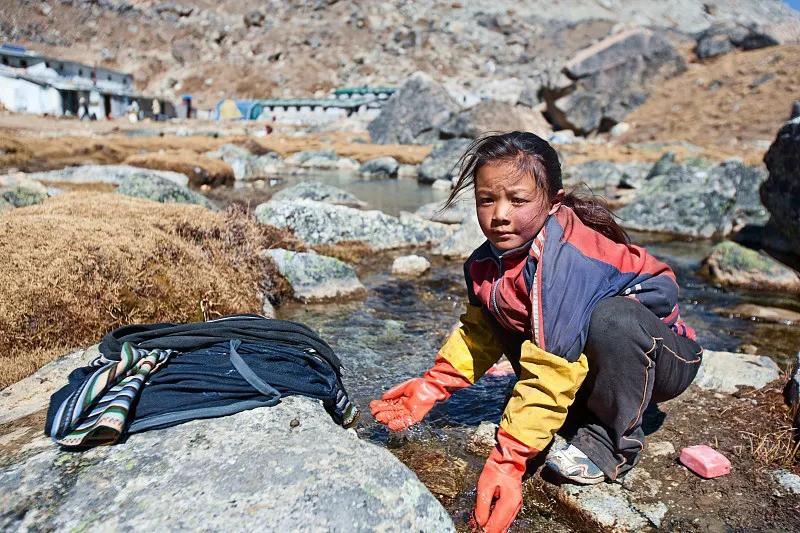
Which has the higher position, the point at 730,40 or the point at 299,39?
the point at 299,39

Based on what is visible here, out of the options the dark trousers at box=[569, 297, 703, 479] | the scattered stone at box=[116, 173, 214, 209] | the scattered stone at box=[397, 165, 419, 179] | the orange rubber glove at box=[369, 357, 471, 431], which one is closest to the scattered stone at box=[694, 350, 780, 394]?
the dark trousers at box=[569, 297, 703, 479]

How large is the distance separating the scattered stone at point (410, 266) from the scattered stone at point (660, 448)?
483 centimetres

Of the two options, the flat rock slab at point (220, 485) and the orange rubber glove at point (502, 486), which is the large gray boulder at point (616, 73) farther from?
the flat rock slab at point (220, 485)

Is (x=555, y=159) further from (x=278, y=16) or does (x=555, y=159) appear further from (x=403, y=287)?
(x=278, y=16)

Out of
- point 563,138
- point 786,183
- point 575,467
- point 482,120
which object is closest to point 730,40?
point 563,138

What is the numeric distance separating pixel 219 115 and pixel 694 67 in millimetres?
47590

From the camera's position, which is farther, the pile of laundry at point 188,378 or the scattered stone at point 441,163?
the scattered stone at point 441,163

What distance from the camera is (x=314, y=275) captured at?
650cm

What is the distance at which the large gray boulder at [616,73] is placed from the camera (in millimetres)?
40094

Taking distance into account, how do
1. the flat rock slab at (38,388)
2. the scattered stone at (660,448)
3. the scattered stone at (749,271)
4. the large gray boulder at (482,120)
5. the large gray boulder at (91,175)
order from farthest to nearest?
the large gray boulder at (482,120) < the large gray boulder at (91,175) < the scattered stone at (749,271) < the scattered stone at (660,448) < the flat rock slab at (38,388)

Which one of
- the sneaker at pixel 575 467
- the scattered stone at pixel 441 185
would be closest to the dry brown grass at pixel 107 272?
the sneaker at pixel 575 467

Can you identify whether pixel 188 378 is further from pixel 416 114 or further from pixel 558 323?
pixel 416 114

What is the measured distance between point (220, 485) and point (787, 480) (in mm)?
2795

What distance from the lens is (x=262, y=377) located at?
2.70 metres
